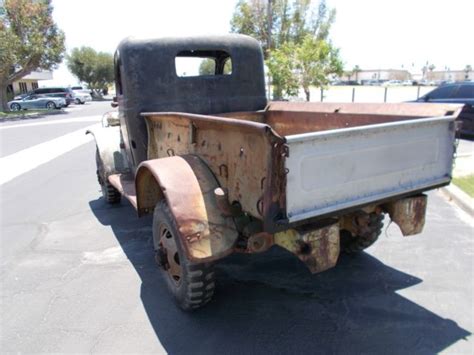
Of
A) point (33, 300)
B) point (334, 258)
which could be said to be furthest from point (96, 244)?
point (334, 258)

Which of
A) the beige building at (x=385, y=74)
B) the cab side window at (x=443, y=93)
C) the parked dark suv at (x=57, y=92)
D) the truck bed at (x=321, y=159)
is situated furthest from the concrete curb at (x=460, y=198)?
the beige building at (x=385, y=74)

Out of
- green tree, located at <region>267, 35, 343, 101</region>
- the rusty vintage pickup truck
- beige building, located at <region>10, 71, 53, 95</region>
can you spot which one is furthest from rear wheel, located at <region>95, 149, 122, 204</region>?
beige building, located at <region>10, 71, 53, 95</region>

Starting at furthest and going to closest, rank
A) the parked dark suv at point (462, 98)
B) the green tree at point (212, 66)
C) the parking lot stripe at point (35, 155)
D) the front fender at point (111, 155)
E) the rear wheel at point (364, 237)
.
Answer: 1. the parked dark suv at point (462, 98)
2. the parking lot stripe at point (35, 155)
3. the green tree at point (212, 66)
4. the front fender at point (111, 155)
5. the rear wheel at point (364, 237)

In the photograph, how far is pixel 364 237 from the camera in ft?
13.1

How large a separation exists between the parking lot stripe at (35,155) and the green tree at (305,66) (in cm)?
771

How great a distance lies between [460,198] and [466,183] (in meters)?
0.80

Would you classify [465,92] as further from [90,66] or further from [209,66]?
[90,66]

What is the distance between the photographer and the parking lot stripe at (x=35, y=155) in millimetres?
8812

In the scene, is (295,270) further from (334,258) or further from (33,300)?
(33,300)

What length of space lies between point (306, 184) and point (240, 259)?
1.94 meters

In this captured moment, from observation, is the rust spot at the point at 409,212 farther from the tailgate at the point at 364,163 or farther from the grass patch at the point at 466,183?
the grass patch at the point at 466,183

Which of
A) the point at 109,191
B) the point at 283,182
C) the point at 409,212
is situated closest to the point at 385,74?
the point at 109,191

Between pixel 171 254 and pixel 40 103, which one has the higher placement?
pixel 171 254

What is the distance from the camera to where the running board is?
14.7ft
